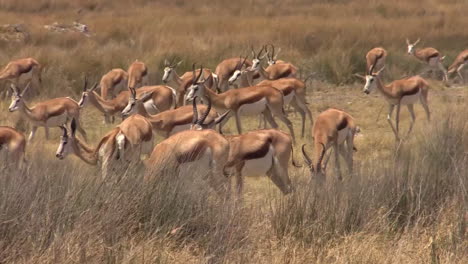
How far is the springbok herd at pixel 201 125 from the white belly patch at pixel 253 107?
0.02 m

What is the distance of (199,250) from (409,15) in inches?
933

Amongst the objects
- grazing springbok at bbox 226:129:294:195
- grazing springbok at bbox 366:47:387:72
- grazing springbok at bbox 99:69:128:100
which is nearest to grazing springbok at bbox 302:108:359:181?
grazing springbok at bbox 226:129:294:195

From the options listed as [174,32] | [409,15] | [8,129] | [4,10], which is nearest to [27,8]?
[4,10]

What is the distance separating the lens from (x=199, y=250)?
573 cm

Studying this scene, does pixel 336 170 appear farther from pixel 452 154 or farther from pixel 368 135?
pixel 368 135

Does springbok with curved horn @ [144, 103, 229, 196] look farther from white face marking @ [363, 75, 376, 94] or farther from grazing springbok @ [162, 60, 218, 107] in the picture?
white face marking @ [363, 75, 376, 94]

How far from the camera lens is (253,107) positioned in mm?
12727

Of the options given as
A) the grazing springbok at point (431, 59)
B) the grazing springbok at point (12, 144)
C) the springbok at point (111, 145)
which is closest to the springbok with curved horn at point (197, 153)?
the springbok at point (111, 145)

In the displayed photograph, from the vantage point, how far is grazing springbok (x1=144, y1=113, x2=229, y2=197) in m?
7.09

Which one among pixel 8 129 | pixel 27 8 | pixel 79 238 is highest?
pixel 79 238

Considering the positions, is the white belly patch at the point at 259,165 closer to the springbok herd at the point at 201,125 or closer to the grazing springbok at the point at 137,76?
the springbok herd at the point at 201,125

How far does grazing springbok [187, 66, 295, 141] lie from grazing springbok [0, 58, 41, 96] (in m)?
4.93

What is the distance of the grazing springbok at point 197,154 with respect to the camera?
279 inches

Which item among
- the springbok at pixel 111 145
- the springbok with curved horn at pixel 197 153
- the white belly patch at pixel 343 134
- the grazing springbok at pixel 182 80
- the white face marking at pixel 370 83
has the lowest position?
the grazing springbok at pixel 182 80
